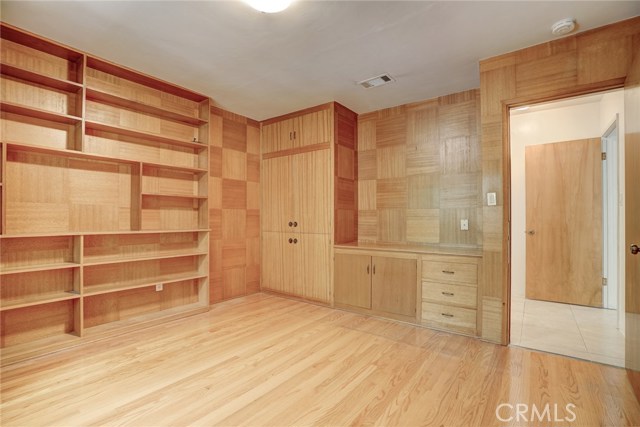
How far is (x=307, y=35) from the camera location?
2479mm

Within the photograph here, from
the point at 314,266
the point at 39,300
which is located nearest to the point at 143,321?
the point at 39,300

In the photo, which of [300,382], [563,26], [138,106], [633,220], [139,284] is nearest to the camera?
[633,220]

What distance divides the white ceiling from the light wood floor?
8.61 ft

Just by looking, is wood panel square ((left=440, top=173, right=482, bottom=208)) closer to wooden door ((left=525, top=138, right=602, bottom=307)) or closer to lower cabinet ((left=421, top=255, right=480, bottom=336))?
lower cabinet ((left=421, top=255, right=480, bottom=336))

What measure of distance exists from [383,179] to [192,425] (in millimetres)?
3422

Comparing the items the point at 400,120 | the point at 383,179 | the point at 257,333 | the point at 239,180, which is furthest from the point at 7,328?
the point at 400,120

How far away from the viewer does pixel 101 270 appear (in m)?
3.07

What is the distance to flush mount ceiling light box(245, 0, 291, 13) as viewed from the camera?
2037 mm

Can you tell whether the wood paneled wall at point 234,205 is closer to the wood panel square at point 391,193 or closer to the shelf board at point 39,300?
the shelf board at point 39,300

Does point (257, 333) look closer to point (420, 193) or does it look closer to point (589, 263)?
point (420, 193)

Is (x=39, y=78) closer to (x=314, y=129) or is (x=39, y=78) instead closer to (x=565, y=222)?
(x=314, y=129)

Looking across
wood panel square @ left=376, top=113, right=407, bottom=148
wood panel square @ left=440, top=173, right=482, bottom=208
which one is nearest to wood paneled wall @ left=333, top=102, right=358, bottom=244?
wood panel square @ left=376, top=113, right=407, bottom=148

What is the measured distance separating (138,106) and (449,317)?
13.0 feet

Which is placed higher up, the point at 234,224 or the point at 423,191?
the point at 423,191
